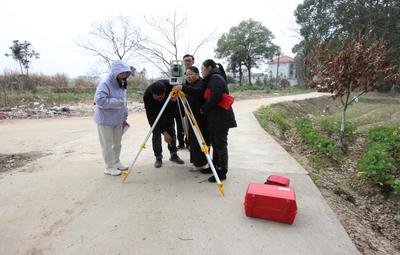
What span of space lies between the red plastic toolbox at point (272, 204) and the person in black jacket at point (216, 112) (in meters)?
0.86

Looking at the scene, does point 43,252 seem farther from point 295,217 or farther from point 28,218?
point 295,217

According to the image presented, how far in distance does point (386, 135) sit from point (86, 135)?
738cm

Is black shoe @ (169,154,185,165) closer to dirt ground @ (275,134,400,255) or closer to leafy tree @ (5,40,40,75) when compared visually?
dirt ground @ (275,134,400,255)

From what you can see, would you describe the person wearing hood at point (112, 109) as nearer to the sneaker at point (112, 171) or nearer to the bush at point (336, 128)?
the sneaker at point (112, 171)

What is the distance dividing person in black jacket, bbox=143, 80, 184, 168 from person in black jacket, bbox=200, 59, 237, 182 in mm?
560

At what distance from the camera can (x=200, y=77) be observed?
377cm

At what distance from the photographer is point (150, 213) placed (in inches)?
115

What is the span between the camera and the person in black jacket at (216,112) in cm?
338

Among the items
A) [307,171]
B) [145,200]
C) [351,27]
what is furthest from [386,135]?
[351,27]

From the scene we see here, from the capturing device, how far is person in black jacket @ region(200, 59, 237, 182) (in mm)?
3377

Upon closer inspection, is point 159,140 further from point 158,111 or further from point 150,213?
point 150,213

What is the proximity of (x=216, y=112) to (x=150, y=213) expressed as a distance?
4.73ft

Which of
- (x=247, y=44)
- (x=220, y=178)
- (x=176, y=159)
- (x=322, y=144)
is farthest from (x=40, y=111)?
(x=247, y=44)

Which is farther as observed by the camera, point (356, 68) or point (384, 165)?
point (356, 68)
